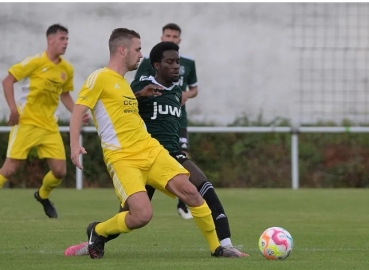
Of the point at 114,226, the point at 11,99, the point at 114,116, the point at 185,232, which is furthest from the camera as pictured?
the point at 11,99

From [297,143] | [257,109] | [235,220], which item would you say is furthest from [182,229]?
[257,109]

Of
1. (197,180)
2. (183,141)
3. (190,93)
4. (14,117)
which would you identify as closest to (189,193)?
(197,180)

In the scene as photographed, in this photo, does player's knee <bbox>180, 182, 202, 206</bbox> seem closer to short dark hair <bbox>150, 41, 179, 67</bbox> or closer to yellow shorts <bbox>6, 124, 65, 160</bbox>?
short dark hair <bbox>150, 41, 179, 67</bbox>

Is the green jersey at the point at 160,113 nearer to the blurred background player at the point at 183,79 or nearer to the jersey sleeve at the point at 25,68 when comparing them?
the blurred background player at the point at 183,79

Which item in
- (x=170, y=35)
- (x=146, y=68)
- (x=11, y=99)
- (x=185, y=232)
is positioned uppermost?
(x=170, y=35)

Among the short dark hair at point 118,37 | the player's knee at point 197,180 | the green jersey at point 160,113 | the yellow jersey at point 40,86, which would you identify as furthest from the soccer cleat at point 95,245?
the yellow jersey at point 40,86

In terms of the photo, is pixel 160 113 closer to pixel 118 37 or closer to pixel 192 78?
pixel 118 37

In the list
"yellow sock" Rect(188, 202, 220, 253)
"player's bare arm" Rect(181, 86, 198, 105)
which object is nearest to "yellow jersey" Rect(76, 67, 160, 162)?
"yellow sock" Rect(188, 202, 220, 253)

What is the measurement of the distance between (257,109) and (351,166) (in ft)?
14.5

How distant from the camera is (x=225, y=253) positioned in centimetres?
839

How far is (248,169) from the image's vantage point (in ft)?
67.2

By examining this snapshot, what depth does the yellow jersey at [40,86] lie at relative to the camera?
1293cm

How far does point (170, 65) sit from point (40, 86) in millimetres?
4174

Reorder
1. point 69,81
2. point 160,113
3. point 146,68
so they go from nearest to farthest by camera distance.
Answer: point 160,113 → point 146,68 → point 69,81
